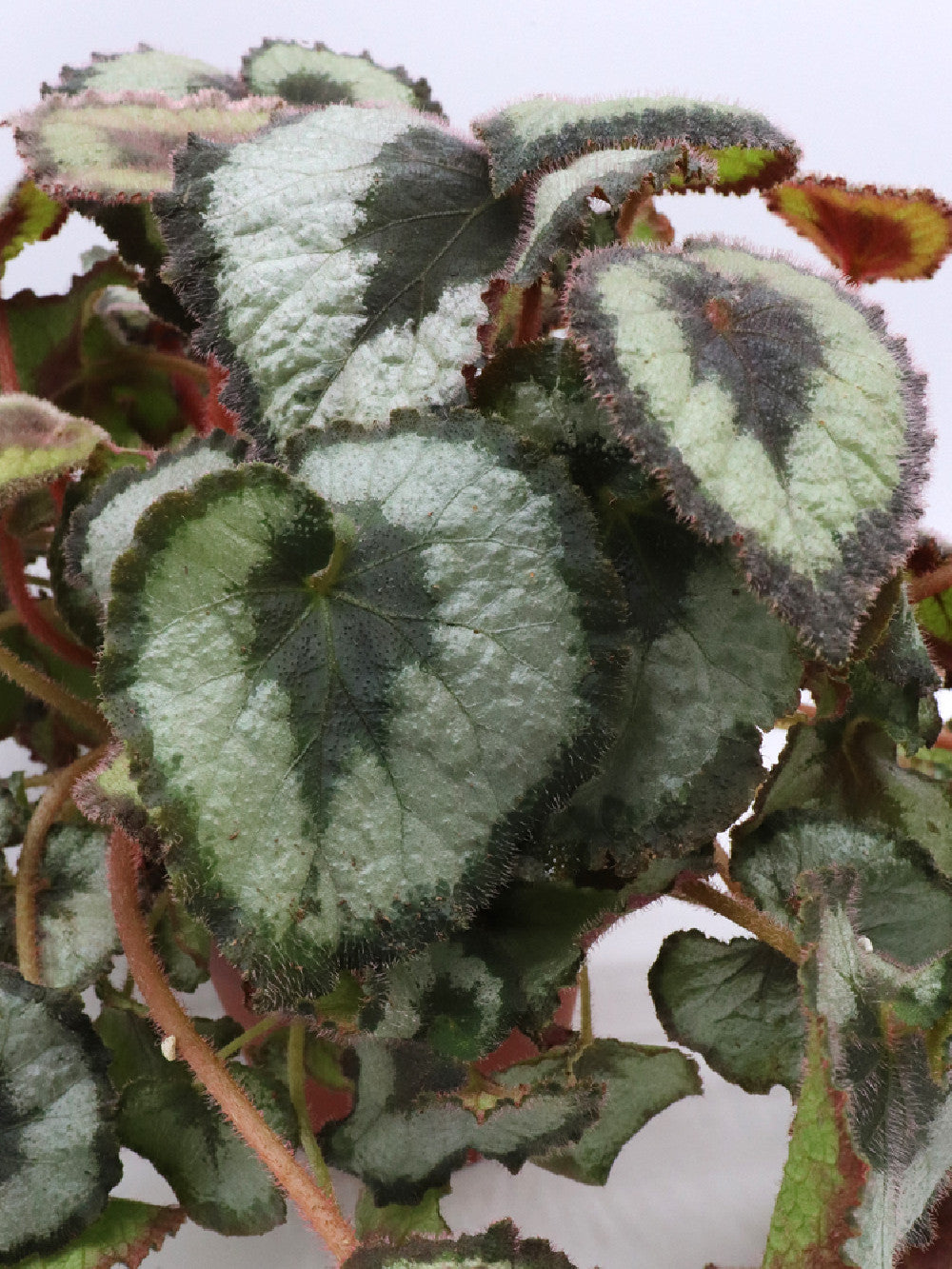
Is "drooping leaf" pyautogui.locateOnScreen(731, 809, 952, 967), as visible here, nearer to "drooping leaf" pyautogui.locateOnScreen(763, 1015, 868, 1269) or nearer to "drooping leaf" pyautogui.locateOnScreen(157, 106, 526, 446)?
"drooping leaf" pyautogui.locateOnScreen(763, 1015, 868, 1269)

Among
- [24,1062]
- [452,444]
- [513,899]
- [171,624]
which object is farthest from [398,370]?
[24,1062]

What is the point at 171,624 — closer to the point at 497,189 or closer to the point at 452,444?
the point at 452,444

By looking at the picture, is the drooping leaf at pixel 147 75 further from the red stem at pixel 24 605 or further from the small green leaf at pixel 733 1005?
the small green leaf at pixel 733 1005

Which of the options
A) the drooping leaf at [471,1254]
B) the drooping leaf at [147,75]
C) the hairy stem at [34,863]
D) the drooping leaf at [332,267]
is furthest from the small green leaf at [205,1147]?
the drooping leaf at [147,75]

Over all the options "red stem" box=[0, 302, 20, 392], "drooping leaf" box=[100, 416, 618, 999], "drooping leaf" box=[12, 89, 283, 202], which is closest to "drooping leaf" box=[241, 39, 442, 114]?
"drooping leaf" box=[12, 89, 283, 202]

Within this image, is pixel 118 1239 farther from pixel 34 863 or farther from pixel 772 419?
pixel 772 419

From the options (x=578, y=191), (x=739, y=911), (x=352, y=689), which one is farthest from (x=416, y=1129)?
(x=578, y=191)
